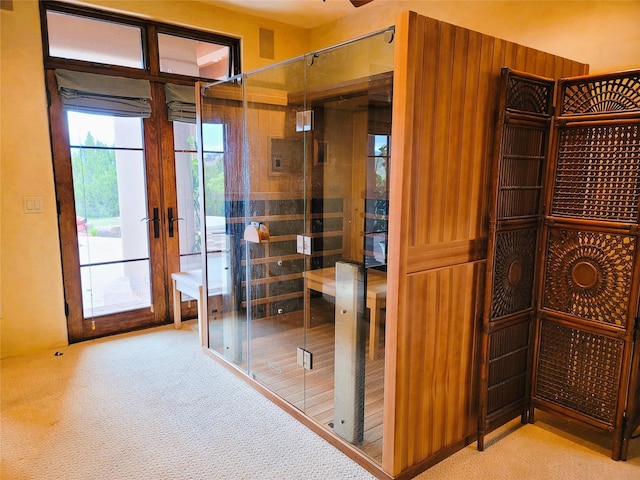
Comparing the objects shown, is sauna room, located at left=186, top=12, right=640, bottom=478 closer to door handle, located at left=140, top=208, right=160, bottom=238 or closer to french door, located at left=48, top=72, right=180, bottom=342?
french door, located at left=48, top=72, right=180, bottom=342

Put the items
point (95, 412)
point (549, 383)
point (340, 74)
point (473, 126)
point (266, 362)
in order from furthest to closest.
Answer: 1. point (266, 362)
2. point (340, 74)
3. point (95, 412)
4. point (549, 383)
5. point (473, 126)

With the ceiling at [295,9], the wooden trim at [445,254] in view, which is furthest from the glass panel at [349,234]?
the ceiling at [295,9]

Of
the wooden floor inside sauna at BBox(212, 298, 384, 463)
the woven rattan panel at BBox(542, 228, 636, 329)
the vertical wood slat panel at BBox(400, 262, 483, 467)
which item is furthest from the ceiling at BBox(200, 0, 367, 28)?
the vertical wood slat panel at BBox(400, 262, 483, 467)

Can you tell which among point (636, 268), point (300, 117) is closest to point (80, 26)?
point (300, 117)

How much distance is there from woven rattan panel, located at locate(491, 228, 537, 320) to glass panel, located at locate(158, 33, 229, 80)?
10.7ft

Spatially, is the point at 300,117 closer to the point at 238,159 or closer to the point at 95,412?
the point at 238,159

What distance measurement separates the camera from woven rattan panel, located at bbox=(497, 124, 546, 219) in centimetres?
217

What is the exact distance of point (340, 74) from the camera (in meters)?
2.86

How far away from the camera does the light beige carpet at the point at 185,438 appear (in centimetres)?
213

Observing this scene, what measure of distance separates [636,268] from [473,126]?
1.06 metres

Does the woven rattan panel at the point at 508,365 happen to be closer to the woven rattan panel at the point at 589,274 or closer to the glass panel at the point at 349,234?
the woven rattan panel at the point at 589,274

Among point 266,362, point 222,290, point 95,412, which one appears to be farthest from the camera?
point 222,290

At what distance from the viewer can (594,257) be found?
2229 mm

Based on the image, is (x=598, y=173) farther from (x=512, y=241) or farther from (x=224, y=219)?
(x=224, y=219)
